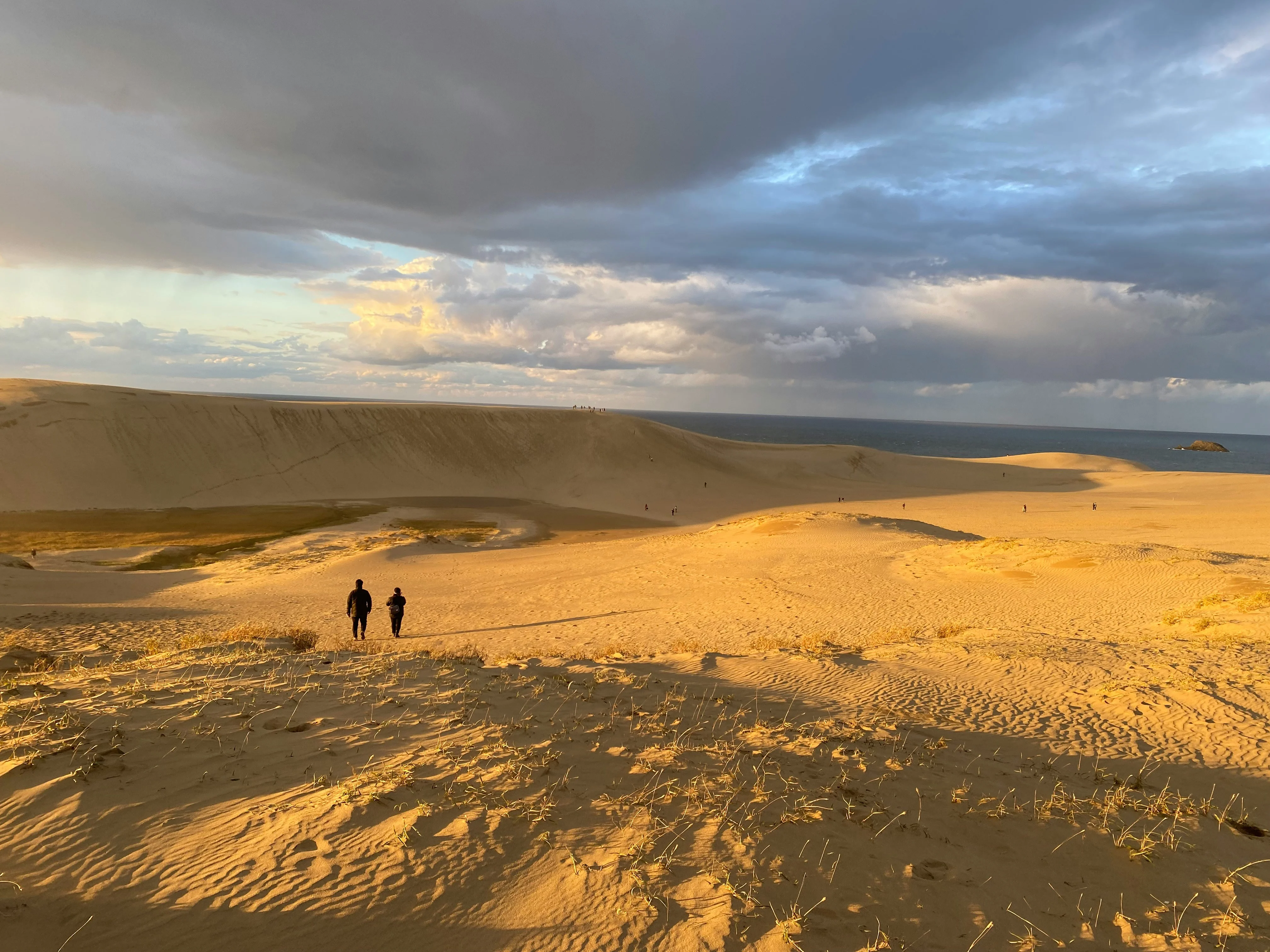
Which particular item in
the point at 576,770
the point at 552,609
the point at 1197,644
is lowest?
the point at 552,609

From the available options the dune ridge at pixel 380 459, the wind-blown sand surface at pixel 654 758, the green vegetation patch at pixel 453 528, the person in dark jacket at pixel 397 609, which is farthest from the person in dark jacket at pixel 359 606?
the dune ridge at pixel 380 459

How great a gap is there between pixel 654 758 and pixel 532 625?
31.4ft

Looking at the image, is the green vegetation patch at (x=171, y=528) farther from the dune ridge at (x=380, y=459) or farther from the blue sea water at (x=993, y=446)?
the blue sea water at (x=993, y=446)

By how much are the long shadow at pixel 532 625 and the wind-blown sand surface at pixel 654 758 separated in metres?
0.22

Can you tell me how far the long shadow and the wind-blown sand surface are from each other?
8.5 inches

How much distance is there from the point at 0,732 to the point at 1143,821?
8.95 meters

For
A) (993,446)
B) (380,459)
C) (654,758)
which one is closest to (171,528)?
(380,459)

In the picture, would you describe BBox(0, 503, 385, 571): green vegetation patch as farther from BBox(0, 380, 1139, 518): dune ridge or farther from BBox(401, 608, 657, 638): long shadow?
BBox(401, 608, 657, 638): long shadow

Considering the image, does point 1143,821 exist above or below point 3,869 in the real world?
below

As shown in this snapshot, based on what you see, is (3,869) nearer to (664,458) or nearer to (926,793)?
(926,793)

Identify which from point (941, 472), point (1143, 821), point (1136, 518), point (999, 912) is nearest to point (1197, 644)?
point (1143, 821)

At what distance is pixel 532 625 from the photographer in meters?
14.9

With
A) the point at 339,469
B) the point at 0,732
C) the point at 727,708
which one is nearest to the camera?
the point at 0,732

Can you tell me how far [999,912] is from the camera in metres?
4.06
